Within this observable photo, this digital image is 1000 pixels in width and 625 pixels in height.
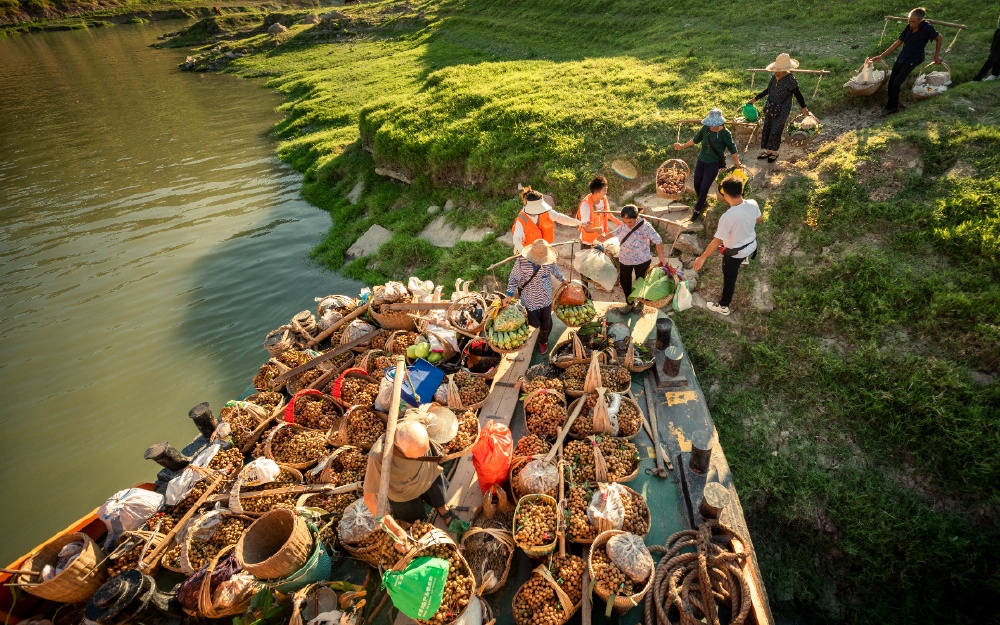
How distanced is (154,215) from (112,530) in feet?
54.5

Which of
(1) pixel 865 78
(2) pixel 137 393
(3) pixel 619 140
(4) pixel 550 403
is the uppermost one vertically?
(1) pixel 865 78

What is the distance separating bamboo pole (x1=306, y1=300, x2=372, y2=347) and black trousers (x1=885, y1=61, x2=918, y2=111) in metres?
11.6

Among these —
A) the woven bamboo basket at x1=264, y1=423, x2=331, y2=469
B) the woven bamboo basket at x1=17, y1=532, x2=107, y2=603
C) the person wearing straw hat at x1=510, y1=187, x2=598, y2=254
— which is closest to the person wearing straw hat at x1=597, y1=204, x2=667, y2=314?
the person wearing straw hat at x1=510, y1=187, x2=598, y2=254

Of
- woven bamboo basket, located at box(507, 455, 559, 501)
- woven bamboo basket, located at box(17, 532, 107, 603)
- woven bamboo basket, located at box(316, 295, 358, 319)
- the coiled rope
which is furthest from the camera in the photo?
woven bamboo basket, located at box(316, 295, 358, 319)

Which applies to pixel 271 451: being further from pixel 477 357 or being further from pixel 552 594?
pixel 552 594

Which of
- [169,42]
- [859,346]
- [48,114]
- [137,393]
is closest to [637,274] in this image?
[859,346]

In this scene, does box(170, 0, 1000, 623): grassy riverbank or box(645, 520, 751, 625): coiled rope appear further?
box(170, 0, 1000, 623): grassy riverbank

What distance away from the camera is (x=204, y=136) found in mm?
25156

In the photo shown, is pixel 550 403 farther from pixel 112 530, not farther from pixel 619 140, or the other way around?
pixel 619 140

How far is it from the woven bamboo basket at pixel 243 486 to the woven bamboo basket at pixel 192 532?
6 centimetres

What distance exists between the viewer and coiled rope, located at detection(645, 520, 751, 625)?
11.8 feet

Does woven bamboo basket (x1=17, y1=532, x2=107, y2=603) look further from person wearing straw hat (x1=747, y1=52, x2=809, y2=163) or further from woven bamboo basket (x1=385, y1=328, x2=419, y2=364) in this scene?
person wearing straw hat (x1=747, y1=52, x2=809, y2=163)

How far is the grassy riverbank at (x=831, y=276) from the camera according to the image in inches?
208

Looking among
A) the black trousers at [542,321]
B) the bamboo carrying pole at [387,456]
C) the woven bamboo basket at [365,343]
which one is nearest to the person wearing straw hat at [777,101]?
the black trousers at [542,321]
